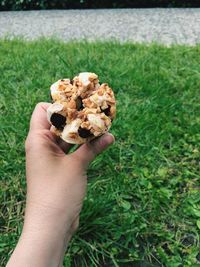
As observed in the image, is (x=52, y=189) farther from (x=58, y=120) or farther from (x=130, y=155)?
(x=130, y=155)

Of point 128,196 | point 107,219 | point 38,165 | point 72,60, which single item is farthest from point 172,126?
point 38,165

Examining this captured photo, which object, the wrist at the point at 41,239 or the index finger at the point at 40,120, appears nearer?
the wrist at the point at 41,239

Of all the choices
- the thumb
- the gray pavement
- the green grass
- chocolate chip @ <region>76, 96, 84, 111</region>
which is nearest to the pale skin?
the thumb

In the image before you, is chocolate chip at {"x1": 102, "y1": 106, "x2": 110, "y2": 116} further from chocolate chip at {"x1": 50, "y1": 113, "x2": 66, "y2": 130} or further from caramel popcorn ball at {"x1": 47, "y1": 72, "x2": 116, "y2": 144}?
chocolate chip at {"x1": 50, "y1": 113, "x2": 66, "y2": 130}

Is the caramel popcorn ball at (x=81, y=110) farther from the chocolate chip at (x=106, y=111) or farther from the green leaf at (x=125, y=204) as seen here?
the green leaf at (x=125, y=204)

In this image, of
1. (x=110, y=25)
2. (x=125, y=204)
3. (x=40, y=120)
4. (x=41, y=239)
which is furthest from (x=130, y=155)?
(x=110, y=25)

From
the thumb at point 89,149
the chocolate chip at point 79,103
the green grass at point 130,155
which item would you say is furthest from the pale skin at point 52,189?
the green grass at point 130,155

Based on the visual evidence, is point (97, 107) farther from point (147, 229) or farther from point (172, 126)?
point (172, 126)
